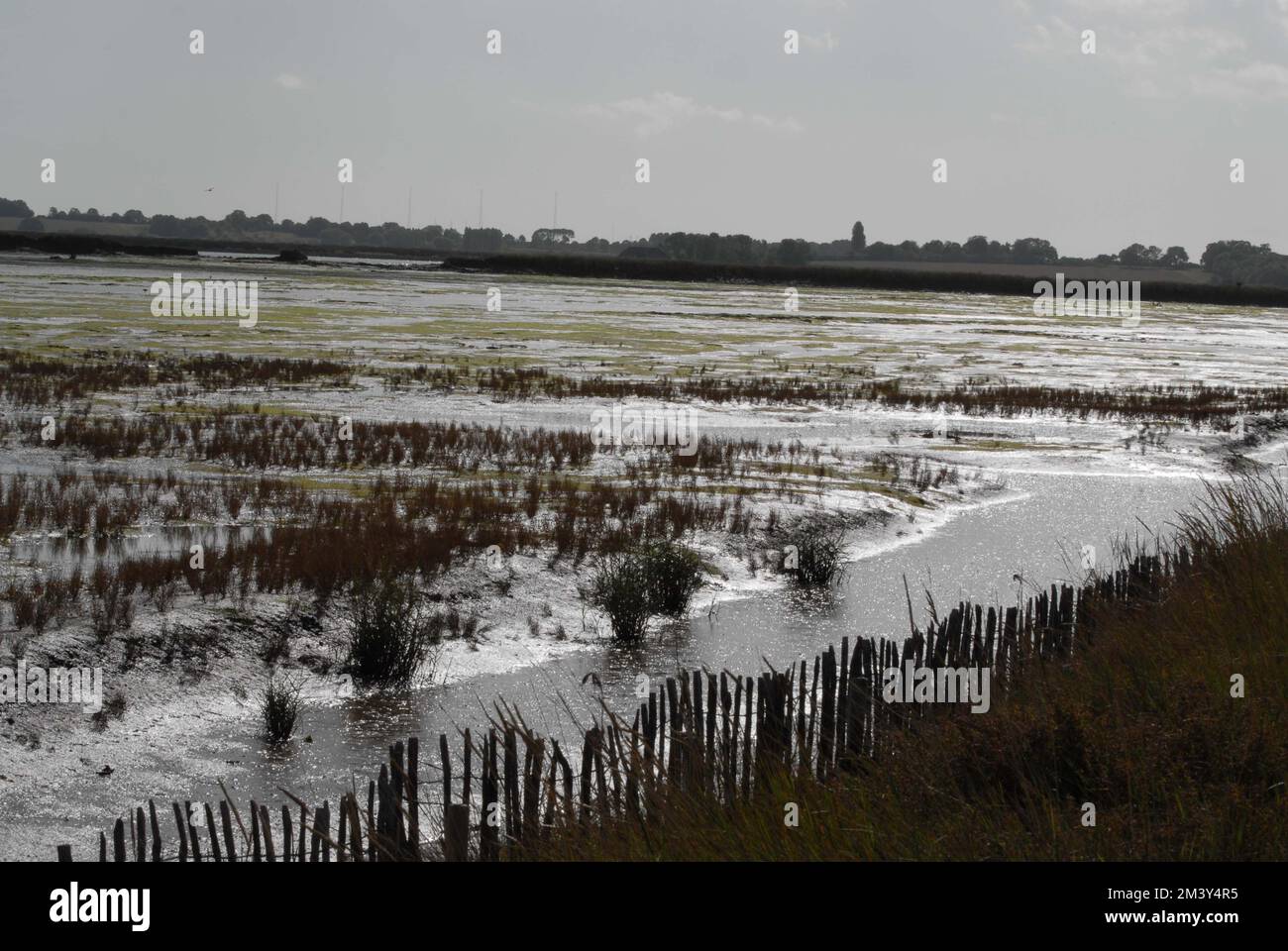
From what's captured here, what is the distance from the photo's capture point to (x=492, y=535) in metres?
16.0

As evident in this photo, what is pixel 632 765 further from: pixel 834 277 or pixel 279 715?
pixel 834 277

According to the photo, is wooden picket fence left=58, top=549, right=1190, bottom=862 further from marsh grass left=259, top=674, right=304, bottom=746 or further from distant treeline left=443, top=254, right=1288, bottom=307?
distant treeline left=443, top=254, right=1288, bottom=307

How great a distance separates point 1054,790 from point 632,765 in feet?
6.51

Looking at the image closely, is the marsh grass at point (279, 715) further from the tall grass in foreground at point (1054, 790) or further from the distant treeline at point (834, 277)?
the distant treeline at point (834, 277)

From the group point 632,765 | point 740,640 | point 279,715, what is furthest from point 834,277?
point 632,765

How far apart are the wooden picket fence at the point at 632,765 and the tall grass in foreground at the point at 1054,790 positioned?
18 cm

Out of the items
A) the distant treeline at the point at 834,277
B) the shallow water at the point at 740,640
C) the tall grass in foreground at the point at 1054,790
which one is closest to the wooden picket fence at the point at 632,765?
the tall grass in foreground at the point at 1054,790

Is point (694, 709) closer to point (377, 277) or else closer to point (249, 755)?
point (249, 755)

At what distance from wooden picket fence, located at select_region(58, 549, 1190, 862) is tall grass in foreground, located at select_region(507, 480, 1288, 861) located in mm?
179

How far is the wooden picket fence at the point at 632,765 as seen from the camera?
5824 millimetres

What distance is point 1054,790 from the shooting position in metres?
5.59

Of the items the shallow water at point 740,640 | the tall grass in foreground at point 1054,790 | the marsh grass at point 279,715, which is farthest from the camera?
the marsh grass at point 279,715

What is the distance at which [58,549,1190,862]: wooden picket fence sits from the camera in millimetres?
5824

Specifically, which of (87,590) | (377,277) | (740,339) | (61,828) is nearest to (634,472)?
(87,590)
